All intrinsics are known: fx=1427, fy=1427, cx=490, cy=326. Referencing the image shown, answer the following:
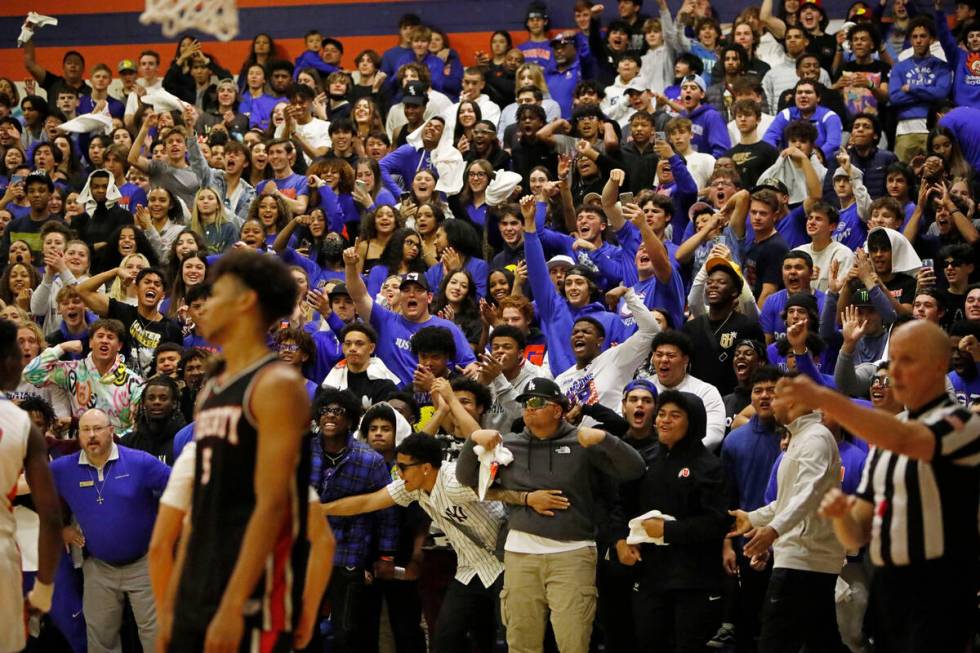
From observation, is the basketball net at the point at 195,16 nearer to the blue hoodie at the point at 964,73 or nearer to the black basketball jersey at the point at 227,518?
the black basketball jersey at the point at 227,518

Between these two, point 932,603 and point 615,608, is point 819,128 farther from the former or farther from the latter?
point 932,603

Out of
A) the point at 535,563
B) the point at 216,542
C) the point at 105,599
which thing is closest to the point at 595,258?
the point at 535,563

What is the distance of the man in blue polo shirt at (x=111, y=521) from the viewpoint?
9.59m

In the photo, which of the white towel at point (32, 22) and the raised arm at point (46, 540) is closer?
the raised arm at point (46, 540)

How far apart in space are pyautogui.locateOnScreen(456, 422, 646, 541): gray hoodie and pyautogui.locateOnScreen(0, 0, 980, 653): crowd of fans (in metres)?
0.02

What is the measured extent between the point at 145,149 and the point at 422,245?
5.19 m

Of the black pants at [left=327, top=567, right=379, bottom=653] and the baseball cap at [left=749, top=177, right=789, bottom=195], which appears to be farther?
the baseball cap at [left=749, top=177, right=789, bottom=195]

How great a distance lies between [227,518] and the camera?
490 centimetres

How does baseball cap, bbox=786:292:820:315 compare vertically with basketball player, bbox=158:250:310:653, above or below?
A: above

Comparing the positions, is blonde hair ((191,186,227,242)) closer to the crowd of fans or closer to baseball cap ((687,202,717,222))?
the crowd of fans

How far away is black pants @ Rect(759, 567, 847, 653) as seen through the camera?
8.40 m

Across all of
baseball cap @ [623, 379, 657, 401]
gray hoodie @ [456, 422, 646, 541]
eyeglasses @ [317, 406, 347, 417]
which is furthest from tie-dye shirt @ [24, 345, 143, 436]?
baseball cap @ [623, 379, 657, 401]

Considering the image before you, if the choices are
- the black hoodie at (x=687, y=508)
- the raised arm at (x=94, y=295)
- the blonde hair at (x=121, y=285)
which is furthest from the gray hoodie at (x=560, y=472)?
the blonde hair at (x=121, y=285)

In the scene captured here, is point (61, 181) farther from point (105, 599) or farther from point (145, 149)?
point (105, 599)
